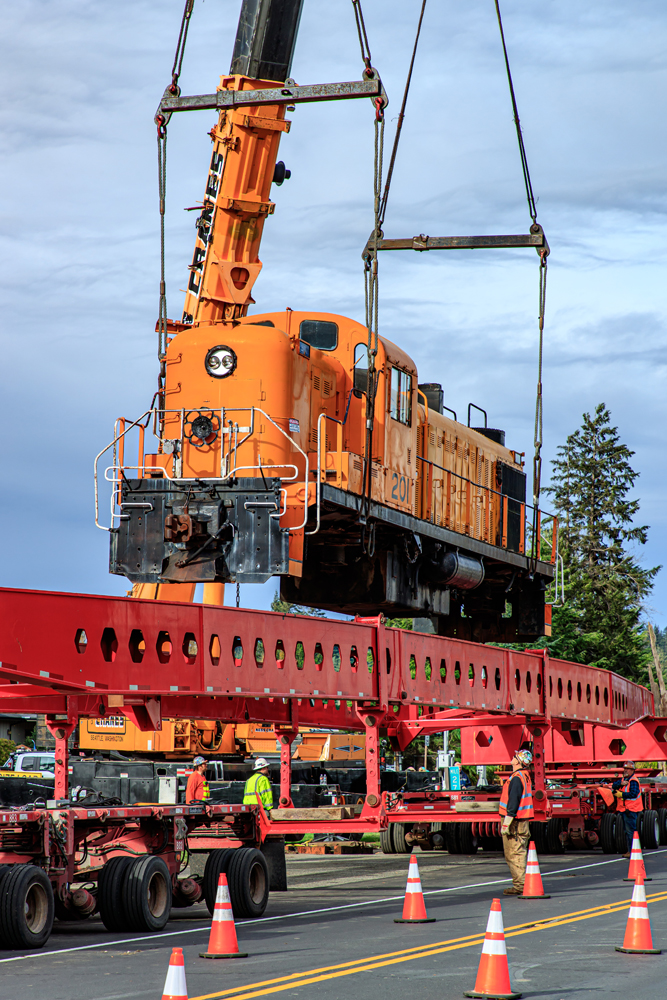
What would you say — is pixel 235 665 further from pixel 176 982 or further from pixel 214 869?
pixel 176 982

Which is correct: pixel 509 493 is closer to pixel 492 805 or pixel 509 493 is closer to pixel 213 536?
pixel 492 805

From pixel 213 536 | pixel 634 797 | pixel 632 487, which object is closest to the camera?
pixel 213 536

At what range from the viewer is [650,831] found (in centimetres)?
2161

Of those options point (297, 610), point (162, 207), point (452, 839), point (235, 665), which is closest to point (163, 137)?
point (162, 207)

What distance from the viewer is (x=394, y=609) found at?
17.8m

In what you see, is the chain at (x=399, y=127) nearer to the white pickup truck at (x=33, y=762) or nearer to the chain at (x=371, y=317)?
the chain at (x=371, y=317)

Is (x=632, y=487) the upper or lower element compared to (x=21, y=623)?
upper

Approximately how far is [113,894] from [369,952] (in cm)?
271

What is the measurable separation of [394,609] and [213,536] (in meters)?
4.82

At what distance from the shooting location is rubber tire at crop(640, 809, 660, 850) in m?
21.6

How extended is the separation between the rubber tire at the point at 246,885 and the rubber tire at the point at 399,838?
8.16 meters

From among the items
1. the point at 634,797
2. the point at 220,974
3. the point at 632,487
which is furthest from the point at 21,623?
the point at 632,487

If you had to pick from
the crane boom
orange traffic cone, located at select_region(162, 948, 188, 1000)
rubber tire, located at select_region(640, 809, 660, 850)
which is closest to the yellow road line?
orange traffic cone, located at select_region(162, 948, 188, 1000)

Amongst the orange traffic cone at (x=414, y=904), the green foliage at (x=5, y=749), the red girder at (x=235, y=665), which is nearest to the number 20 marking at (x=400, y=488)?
the red girder at (x=235, y=665)
